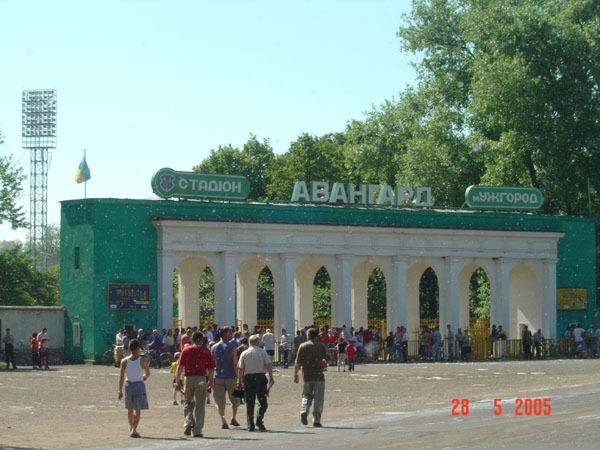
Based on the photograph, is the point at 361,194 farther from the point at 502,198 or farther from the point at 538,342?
the point at 538,342

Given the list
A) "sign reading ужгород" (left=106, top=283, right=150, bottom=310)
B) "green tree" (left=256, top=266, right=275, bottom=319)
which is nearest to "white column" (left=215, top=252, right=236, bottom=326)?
"sign reading ужгород" (left=106, top=283, right=150, bottom=310)

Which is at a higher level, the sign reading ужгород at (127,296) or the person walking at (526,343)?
the sign reading ужгород at (127,296)

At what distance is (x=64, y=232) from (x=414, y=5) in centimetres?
3131

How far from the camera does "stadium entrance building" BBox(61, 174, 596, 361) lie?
47.5 metres

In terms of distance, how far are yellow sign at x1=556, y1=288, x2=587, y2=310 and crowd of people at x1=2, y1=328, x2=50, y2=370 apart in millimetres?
24277

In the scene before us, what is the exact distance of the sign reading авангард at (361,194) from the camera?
52.3 m

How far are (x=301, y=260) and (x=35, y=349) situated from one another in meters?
12.0

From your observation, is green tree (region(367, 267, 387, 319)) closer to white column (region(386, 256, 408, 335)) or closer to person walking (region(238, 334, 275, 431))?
white column (region(386, 256, 408, 335))

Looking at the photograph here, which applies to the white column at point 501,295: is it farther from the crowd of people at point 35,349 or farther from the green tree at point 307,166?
the green tree at point 307,166

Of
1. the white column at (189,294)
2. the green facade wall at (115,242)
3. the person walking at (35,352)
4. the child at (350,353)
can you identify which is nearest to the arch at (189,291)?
the white column at (189,294)

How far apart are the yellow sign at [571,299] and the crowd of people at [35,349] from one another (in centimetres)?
2428

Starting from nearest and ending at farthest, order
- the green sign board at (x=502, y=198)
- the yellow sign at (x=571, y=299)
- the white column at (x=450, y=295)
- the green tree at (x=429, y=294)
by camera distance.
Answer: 1. the white column at (x=450, y=295)
2. the green sign board at (x=502, y=198)
3. the yellow sign at (x=571, y=299)
4. the green tree at (x=429, y=294)

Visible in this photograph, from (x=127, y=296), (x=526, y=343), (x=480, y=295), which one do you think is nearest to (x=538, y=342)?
(x=526, y=343)

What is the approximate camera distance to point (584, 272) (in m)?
58.3
